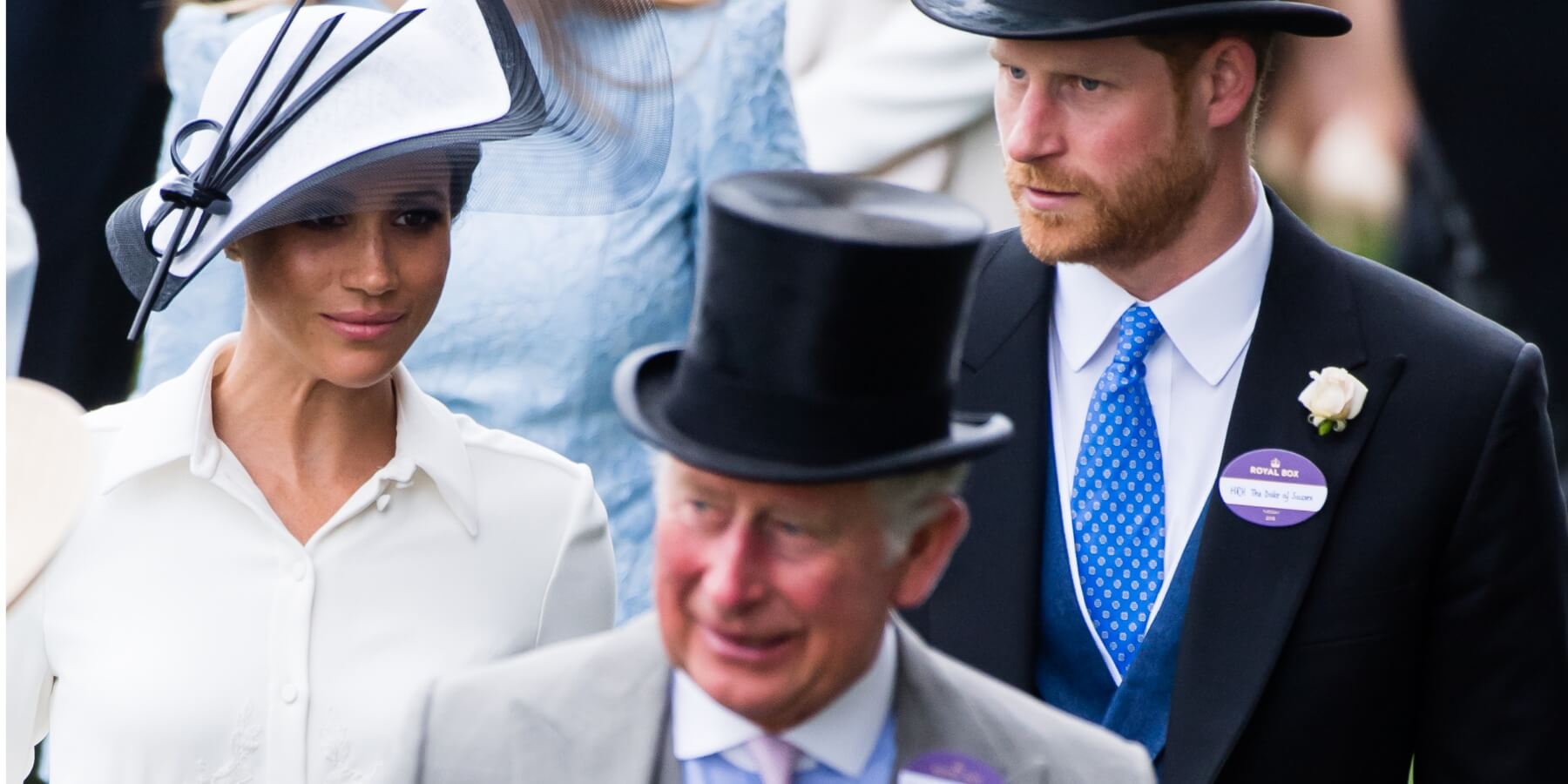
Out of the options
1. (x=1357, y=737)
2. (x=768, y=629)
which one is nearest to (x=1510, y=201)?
(x=1357, y=737)

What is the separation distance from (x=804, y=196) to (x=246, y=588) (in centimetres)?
103

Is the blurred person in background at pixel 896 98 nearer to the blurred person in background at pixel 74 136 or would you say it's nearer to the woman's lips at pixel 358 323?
the blurred person in background at pixel 74 136

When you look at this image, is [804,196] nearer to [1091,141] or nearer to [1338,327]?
[1091,141]

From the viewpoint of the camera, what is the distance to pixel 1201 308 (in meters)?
3.10

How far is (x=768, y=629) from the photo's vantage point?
2.12m

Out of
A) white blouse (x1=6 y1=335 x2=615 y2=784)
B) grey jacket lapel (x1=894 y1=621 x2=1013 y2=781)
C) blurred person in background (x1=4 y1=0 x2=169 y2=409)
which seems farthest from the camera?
blurred person in background (x1=4 y1=0 x2=169 y2=409)

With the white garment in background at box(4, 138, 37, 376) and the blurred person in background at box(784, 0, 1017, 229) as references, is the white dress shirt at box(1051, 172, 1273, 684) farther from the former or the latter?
the white garment in background at box(4, 138, 37, 376)

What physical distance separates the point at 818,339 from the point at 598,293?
1.88 metres

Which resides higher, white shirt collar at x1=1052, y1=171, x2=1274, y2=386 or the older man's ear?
the older man's ear

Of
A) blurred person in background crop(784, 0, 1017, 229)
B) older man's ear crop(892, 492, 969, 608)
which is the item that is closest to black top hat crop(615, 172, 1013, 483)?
older man's ear crop(892, 492, 969, 608)

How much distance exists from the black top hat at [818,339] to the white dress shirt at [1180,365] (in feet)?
3.07

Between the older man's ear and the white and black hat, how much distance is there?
883 mm

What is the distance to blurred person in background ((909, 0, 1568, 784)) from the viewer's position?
9.79ft

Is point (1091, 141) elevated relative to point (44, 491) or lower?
elevated
